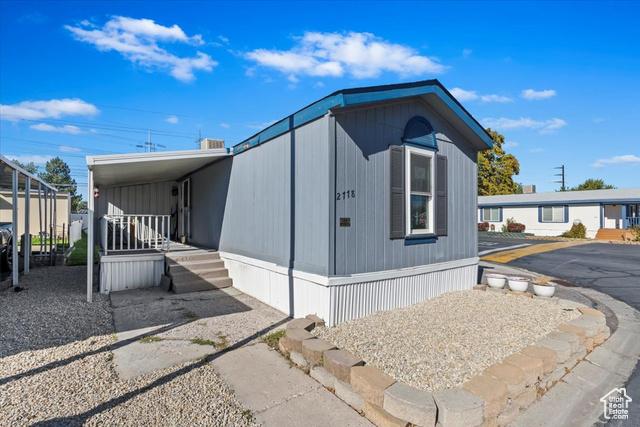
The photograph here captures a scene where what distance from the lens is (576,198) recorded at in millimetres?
20172

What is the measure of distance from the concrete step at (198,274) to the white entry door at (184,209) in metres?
3.26

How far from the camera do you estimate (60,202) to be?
20.3 m

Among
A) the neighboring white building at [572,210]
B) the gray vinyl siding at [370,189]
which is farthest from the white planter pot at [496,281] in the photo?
the neighboring white building at [572,210]

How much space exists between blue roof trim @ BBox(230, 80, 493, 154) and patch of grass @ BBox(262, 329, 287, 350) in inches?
111

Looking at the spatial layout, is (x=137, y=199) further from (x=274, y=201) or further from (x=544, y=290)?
(x=544, y=290)

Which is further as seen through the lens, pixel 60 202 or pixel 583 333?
pixel 60 202

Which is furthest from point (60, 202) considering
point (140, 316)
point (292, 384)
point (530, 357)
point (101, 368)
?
point (530, 357)

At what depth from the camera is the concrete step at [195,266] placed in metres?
6.68

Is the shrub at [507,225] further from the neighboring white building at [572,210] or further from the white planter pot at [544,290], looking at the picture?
the white planter pot at [544,290]

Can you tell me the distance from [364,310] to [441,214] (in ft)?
→ 7.35

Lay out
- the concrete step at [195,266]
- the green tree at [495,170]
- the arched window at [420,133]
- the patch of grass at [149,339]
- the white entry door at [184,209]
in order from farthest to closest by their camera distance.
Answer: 1. the green tree at [495,170]
2. the white entry door at [184,209]
3. the concrete step at [195,266]
4. the arched window at [420,133]
5. the patch of grass at [149,339]

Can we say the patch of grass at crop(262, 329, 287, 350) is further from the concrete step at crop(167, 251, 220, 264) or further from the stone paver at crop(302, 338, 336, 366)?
the concrete step at crop(167, 251, 220, 264)

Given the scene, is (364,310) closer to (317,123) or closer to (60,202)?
(317,123)

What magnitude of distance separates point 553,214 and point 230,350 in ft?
77.8
